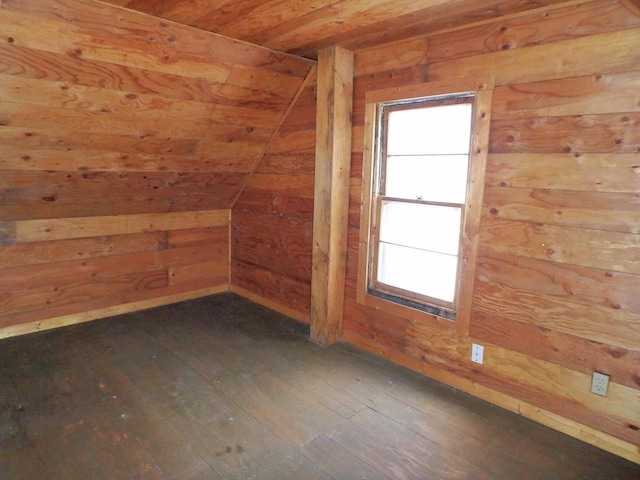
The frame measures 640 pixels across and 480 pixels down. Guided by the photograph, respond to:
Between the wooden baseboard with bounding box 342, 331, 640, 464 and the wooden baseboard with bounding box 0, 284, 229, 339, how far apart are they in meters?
1.94

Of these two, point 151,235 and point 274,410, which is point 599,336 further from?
point 151,235

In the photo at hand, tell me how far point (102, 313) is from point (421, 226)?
268cm

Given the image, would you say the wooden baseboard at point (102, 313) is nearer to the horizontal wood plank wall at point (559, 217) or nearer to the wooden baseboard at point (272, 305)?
the wooden baseboard at point (272, 305)

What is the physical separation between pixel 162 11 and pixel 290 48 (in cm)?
84

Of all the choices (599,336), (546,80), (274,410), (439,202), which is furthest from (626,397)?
(274,410)

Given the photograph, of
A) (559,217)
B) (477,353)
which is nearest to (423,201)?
(559,217)

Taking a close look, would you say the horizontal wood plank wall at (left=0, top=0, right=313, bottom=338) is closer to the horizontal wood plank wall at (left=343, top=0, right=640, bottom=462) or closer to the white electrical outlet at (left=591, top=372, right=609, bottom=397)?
the horizontal wood plank wall at (left=343, top=0, right=640, bottom=462)

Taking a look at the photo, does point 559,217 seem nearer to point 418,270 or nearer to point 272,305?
point 418,270

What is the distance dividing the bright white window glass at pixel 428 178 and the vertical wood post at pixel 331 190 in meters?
0.34

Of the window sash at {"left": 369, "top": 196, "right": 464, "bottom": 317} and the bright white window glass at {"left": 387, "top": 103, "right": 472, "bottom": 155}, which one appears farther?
the window sash at {"left": 369, "top": 196, "right": 464, "bottom": 317}

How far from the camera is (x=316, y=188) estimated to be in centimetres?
286

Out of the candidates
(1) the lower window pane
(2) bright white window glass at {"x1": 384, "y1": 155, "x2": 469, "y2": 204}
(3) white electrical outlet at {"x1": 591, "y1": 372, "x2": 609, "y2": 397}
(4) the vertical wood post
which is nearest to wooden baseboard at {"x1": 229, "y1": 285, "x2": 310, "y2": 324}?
(4) the vertical wood post

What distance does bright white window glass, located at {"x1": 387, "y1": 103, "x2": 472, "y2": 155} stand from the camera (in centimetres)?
228

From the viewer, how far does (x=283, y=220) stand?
3.48m
